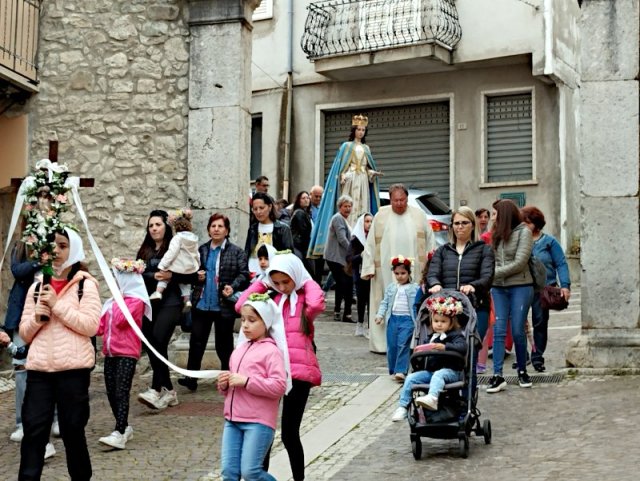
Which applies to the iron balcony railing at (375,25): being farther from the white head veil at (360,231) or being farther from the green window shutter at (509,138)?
the white head veil at (360,231)

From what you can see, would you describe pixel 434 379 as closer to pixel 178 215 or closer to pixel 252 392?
pixel 252 392

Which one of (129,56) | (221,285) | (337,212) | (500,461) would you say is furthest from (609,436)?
(337,212)

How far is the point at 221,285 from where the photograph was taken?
11500 millimetres

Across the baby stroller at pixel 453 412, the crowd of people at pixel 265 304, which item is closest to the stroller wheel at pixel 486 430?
the baby stroller at pixel 453 412

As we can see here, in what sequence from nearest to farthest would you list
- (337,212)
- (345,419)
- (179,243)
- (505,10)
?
(345,419), (179,243), (337,212), (505,10)

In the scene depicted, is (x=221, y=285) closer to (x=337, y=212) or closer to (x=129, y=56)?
(x=129, y=56)

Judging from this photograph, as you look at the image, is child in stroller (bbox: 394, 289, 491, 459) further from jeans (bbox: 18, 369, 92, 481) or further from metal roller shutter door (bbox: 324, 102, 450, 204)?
metal roller shutter door (bbox: 324, 102, 450, 204)

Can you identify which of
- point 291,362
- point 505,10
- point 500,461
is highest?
point 505,10

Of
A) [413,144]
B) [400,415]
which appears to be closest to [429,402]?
[400,415]

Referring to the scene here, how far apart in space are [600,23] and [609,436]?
15.8 feet

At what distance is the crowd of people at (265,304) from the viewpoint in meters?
7.53

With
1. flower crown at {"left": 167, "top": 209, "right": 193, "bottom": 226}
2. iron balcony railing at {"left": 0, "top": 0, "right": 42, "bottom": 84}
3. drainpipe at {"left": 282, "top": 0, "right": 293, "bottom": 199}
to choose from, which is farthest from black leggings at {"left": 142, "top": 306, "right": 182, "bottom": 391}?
drainpipe at {"left": 282, "top": 0, "right": 293, "bottom": 199}

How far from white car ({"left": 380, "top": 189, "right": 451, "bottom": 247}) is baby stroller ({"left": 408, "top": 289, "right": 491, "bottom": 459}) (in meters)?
9.98

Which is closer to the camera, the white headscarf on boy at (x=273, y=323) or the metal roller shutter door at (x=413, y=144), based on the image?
the white headscarf on boy at (x=273, y=323)
